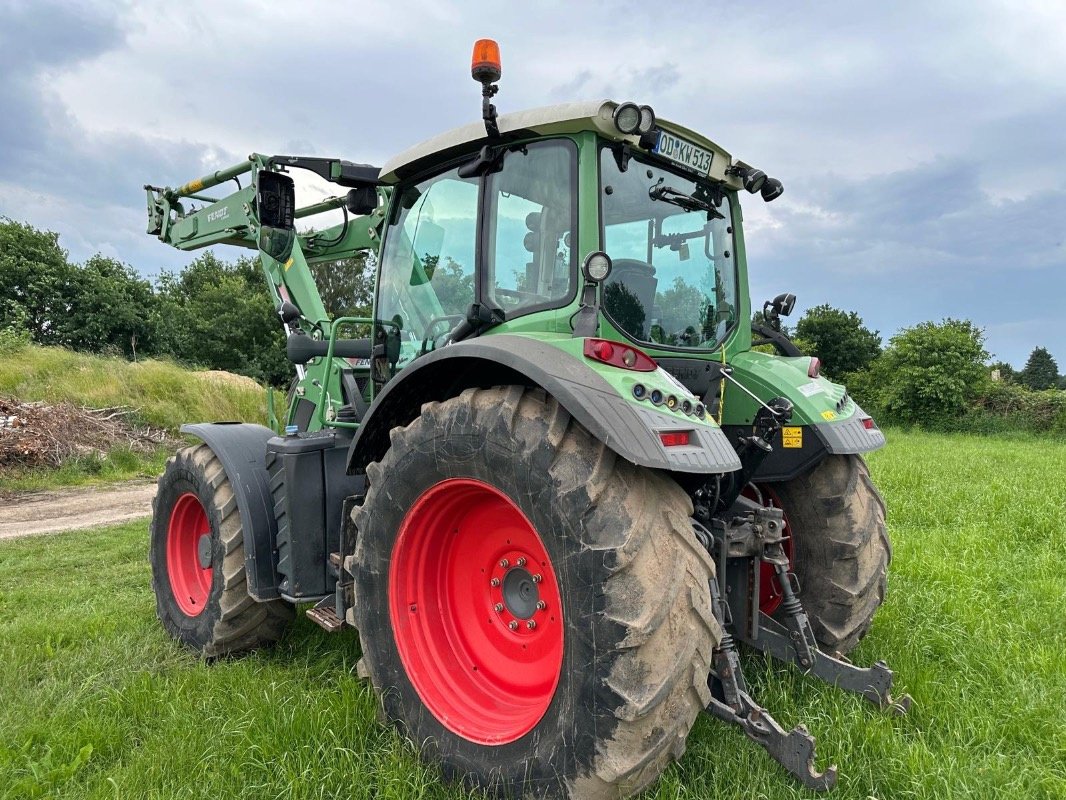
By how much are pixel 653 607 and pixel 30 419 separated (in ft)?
42.9

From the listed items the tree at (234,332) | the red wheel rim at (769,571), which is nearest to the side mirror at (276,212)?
the red wheel rim at (769,571)

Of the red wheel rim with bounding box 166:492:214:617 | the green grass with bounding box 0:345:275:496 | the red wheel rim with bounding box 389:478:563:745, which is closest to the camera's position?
the red wheel rim with bounding box 389:478:563:745

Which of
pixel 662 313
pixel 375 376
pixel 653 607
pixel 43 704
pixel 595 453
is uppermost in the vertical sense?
pixel 662 313

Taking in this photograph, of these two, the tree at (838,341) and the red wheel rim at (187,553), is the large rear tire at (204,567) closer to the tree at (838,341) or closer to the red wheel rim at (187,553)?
the red wheel rim at (187,553)

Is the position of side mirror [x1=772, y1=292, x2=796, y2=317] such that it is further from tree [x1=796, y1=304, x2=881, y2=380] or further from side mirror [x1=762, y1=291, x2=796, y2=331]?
tree [x1=796, y1=304, x2=881, y2=380]

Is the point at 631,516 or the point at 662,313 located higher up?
the point at 662,313

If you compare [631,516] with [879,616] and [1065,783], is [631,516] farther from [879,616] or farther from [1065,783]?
[879,616]

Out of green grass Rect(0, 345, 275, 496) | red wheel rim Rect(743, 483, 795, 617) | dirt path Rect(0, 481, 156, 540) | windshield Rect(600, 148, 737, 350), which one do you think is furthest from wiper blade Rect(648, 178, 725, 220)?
green grass Rect(0, 345, 275, 496)

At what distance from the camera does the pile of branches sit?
11.3 metres

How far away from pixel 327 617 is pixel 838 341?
3253 cm

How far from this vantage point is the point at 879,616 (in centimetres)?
395

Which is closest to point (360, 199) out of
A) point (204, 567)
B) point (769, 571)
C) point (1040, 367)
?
point (204, 567)

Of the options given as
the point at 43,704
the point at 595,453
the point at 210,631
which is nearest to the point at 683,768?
the point at 595,453

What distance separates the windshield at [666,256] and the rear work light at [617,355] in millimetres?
440
